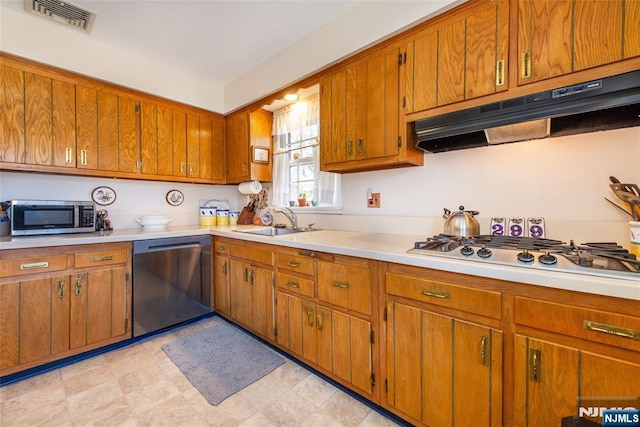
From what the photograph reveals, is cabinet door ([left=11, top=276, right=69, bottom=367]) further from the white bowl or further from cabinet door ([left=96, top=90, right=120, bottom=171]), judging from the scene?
cabinet door ([left=96, top=90, right=120, bottom=171])

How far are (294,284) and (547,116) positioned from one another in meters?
1.66

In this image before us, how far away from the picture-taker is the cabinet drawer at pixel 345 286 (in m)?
1.44

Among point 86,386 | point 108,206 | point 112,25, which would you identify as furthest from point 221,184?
point 86,386

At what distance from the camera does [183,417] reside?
1432mm

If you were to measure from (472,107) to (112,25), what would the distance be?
271 centimetres

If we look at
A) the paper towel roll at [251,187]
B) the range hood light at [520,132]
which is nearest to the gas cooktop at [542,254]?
the range hood light at [520,132]

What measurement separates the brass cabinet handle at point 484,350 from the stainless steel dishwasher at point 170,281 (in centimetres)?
238

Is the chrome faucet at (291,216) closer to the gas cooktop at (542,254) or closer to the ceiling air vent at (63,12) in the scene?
the gas cooktop at (542,254)

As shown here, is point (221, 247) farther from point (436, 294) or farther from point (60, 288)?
point (436, 294)

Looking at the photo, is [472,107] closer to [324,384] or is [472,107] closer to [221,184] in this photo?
[324,384]

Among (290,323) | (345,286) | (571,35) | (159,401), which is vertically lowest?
(159,401)

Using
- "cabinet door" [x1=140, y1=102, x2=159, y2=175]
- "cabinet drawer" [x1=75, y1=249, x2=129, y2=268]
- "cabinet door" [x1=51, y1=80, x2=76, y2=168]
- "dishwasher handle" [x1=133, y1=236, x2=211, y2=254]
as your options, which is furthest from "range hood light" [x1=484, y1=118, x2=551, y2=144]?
"cabinet door" [x1=51, y1=80, x2=76, y2=168]

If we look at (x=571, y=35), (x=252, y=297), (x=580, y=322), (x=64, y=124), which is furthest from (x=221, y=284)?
(x=571, y=35)

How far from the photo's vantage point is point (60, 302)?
74.0 inches
